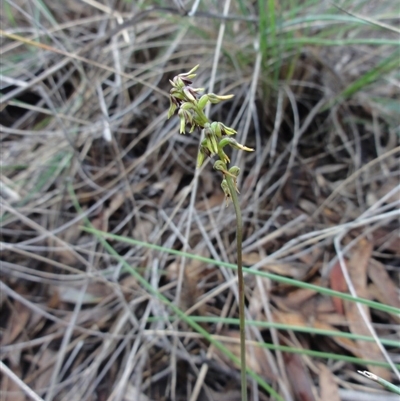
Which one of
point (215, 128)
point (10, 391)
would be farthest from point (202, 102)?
point (10, 391)

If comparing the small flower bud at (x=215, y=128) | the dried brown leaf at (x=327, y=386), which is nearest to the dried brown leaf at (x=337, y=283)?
the dried brown leaf at (x=327, y=386)

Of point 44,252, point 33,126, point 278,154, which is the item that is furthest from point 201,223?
point 33,126

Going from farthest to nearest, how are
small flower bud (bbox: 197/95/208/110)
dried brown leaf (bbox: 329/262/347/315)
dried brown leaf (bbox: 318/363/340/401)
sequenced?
dried brown leaf (bbox: 329/262/347/315)
dried brown leaf (bbox: 318/363/340/401)
small flower bud (bbox: 197/95/208/110)

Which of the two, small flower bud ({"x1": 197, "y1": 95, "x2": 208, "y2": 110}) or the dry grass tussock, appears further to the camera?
the dry grass tussock

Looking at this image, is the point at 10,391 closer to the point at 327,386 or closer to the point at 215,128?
the point at 327,386

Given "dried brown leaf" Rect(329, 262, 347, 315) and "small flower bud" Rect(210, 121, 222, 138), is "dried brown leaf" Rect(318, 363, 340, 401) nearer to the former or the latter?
"dried brown leaf" Rect(329, 262, 347, 315)

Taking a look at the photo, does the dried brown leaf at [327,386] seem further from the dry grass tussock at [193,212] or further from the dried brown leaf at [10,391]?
the dried brown leaf at [10,391]

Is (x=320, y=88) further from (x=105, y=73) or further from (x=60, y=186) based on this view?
(x=60, y=186)

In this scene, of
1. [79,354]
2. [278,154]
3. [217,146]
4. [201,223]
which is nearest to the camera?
[217,146]

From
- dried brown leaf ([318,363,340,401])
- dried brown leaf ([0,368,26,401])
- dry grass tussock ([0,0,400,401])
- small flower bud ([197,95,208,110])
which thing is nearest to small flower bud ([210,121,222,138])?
small flower bud ([197,95,208,110])
